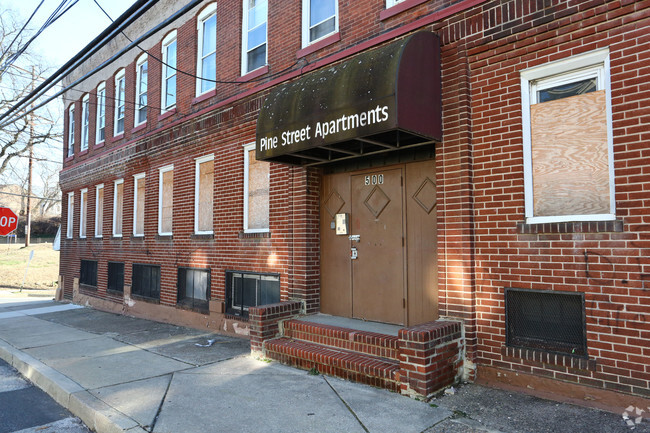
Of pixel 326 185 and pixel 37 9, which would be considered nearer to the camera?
pixel 326 185

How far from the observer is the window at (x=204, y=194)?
959cm

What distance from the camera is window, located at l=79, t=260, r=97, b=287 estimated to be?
14.3 m

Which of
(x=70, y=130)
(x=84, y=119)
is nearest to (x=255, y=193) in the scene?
(x=84, y=119)

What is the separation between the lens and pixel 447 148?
17.8 ft

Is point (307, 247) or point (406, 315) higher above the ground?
point (307, 247)

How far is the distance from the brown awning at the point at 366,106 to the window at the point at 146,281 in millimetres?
6133

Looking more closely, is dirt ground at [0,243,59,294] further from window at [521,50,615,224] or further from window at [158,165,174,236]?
window at [521,50,615,224]

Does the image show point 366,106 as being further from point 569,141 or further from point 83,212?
point 83,212

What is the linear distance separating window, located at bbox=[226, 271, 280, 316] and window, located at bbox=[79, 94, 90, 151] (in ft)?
34.8

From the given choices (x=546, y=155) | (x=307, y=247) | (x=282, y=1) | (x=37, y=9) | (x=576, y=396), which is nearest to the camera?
(x=576, y=396)

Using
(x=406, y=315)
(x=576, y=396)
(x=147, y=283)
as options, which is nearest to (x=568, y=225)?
(x=576, y=396)

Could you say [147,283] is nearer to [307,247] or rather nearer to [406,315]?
[307,247]

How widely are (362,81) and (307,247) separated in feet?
9.87

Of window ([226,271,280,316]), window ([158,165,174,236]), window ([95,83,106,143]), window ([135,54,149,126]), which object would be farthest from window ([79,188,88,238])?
window ([226,271,280,316])
